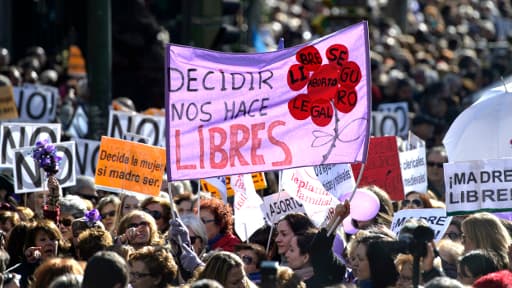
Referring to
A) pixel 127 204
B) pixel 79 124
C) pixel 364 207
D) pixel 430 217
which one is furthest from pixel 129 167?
pixel 79 124

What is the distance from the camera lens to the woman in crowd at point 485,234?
9125 millimetres

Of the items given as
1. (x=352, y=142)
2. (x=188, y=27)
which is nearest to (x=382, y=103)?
(x=188, y=27)

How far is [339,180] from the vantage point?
11.0 meters

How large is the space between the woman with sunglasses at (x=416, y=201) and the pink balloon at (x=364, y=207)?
3.29 ft

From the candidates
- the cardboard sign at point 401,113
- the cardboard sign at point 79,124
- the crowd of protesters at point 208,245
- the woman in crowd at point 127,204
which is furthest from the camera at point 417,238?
the cardboard sign at point 401,113

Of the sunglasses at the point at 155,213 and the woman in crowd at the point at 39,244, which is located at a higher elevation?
the sunglasses at the point at 155,213

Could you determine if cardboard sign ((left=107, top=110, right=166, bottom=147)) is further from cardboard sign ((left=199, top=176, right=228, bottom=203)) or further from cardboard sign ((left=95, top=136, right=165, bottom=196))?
cardboard sign ((left=95, top=136, right=165, bottom=196))

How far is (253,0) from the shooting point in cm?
2567

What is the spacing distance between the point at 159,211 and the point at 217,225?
0.86 metres

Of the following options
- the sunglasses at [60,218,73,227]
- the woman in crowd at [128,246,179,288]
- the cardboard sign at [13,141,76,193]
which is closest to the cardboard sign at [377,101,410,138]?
the cardboard sign at [13,141,76,193]

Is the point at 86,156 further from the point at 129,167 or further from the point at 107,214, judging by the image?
the point at 107,214

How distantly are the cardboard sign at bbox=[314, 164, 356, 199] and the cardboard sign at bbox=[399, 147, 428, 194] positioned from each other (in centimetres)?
192

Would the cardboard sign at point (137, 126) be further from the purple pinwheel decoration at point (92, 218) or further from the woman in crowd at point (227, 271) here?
the woman in crowd at point (227, 271)

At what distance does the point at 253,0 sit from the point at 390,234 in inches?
663
